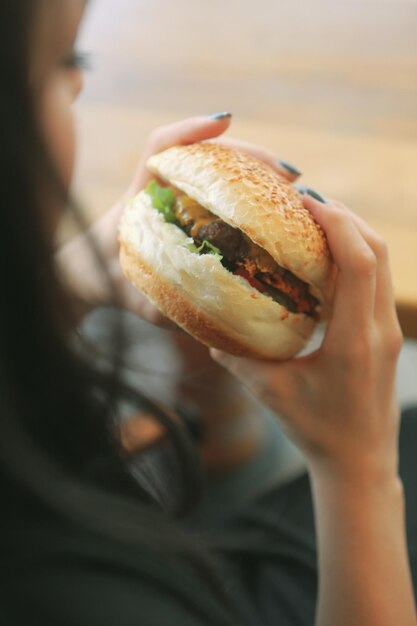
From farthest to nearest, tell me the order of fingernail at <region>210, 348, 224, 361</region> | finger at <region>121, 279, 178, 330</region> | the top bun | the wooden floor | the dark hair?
the wooden floor
finger at <region>121, 279, 178, 330</region>
fingernail at <region>210, 348, 224, 361</region>
the top bun
the dark hair

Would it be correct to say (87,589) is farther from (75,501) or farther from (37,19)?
(37,19)

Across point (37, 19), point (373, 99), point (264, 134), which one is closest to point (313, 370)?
point (37, 19)

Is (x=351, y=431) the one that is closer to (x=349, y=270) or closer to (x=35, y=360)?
(x=349, y=270)

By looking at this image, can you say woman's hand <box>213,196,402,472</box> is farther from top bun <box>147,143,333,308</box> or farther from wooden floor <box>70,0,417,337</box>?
wooden floor <box>70,0,417,337</box>

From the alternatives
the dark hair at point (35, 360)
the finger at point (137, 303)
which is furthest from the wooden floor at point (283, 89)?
the dark hair at point (35, 360)

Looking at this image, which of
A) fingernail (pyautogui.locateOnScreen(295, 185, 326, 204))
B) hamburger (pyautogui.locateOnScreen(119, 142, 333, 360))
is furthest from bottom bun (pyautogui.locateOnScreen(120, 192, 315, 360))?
fingernail (pyautogui.locateOnScreen(295, 185, 326, 204))

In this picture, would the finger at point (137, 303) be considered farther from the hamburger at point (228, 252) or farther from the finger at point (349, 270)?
the finger at point (349, 270)

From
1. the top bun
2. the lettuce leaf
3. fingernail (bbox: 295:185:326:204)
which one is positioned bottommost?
the lettuce leaf
